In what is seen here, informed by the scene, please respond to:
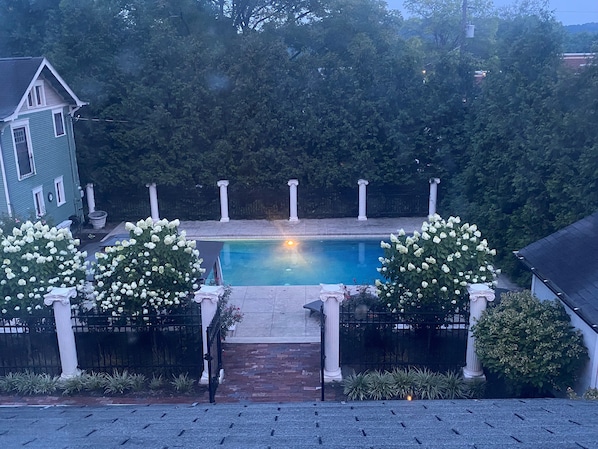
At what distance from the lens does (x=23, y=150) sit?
17.2 meters

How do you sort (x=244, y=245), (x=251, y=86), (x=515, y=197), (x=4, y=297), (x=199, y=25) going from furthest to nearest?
(x=199, y=25)
(x=251, y=86)
(x=244, y=245)
(x=515, y=197)
(x=4, y=297)

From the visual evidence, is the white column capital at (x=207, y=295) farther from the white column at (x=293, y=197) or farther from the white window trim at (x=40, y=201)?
the white column at (x=293, y=197)

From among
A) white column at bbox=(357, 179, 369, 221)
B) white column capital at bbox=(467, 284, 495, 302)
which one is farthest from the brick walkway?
white column at bbox=(357, 179, 369, 221)

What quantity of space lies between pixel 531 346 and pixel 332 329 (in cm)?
313

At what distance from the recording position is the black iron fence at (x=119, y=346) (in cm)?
970

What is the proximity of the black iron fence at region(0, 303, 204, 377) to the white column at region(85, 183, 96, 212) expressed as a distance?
11.9m

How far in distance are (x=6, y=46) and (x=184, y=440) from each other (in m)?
27.5

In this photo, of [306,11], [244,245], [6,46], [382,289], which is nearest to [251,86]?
[244,245]

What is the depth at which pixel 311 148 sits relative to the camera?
21203mm

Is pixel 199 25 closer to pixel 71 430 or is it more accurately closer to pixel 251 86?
pixel 251 86

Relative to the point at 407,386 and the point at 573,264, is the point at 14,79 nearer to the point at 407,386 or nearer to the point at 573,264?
the point at 407,386

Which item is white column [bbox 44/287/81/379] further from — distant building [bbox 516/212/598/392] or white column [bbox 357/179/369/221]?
white column [bbox 357/179/369/221]

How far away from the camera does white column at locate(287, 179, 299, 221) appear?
68.0 feet

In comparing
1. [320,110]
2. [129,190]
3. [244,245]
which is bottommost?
[244,245]
